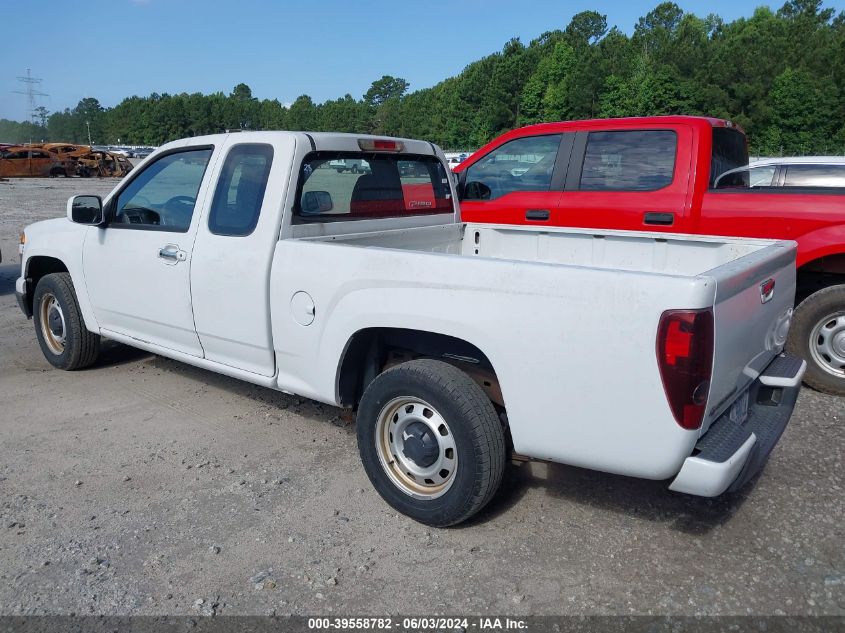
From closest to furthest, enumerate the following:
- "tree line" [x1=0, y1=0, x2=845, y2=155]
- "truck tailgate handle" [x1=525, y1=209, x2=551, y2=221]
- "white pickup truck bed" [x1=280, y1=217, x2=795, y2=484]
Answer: "white pickup truck bed" [x1=280, y1=217, x2=795, y2=484], "truck tailgate handle" [x1=525, y1=209, x2=551, y2=221], "tree line" [x1=0, y1=0, x2=845, y2=155]

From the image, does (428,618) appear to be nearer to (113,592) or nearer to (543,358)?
(543,358)

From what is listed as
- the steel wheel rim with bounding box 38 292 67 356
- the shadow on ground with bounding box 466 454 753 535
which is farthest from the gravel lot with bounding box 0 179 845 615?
the steel wheel rim with bounding box 38 292 67 356

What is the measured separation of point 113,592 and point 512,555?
1.69 metres

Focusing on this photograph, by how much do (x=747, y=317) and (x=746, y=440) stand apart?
0.51 m

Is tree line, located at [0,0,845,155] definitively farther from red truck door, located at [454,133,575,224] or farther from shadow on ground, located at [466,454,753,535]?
shadow on ground, located at [466,454,753,535]

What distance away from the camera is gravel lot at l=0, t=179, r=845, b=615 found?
2.77m

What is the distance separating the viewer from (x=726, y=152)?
606cm

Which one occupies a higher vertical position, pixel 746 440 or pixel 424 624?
pixel 746 440

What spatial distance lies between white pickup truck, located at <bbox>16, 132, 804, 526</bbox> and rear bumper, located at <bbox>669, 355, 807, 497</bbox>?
1cm

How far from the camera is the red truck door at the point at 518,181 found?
619 centimetres

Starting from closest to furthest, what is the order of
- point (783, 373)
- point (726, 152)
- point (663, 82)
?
point (783, 373), point (726, 152), point (663, 82)

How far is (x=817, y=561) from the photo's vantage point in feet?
9.84

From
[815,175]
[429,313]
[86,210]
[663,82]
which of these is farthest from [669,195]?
[663,82]

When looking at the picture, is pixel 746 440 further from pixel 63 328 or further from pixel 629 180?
pixel 63 328
